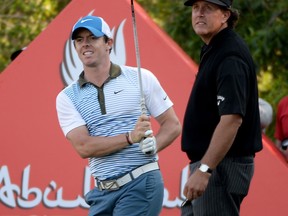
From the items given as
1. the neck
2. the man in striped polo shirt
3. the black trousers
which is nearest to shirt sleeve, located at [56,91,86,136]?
the man in striped polo shirt

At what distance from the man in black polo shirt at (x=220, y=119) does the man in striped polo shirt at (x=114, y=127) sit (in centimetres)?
37

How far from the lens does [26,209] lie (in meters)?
9.28

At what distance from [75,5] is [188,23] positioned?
4.05 meters

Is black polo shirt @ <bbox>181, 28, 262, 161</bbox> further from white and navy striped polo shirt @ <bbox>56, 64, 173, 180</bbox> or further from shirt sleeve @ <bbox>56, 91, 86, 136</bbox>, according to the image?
shirt sleeve @ <bbox>56, 91, 86, 136</bbox>

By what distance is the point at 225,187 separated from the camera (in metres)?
5.91

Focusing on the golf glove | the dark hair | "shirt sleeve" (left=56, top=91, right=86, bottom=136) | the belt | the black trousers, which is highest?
"shirt sleeve" (left=56, top=91, right=86, bottom=136)

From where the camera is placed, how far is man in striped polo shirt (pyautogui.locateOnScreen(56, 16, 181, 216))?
6273 millimetres

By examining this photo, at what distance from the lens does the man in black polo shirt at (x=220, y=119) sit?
5.70 m

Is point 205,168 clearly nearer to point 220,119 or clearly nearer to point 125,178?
point 220,119

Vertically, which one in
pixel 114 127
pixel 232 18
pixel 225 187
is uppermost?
pixel 232 18

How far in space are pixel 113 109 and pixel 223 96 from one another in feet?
2.84

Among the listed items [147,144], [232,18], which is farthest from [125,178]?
[232,18]

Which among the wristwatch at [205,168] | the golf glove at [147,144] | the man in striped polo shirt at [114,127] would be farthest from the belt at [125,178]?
the wristwatch at [205,168]

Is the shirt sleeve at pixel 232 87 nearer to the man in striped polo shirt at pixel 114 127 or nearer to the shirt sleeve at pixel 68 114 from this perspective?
the man in striped polo shirt at pixel 114 127
